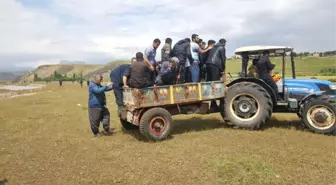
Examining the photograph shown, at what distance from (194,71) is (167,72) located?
112 centimetres

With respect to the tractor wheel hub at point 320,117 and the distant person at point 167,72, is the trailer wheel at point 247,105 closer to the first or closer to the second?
the tractor wheel hub at point 320,117

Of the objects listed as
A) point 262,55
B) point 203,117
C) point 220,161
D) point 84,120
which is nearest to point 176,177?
point 220,161

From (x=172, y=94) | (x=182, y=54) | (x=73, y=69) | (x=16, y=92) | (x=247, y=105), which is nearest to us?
(x=172, y=94)

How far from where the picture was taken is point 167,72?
9.51 meters

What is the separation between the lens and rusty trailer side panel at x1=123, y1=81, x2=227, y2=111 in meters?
9.02

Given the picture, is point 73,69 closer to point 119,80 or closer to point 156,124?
point 119,80

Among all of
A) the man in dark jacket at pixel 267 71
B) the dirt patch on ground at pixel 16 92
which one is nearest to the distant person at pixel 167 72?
the man in dark jacket at pixel 267 71

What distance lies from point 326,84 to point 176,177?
6059 millimetres

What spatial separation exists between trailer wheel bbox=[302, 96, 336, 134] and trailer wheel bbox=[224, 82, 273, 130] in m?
0.98

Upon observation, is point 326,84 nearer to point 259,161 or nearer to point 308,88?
point 308,88

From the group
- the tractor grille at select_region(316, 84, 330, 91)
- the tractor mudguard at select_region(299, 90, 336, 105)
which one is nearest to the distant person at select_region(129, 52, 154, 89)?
the tractor mudguard at select_region(299, 90, 336, 105)

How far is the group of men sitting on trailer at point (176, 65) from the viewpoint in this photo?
9.52 m

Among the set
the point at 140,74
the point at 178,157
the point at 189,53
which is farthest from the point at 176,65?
the point at 178,157

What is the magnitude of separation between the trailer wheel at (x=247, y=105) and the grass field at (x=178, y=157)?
0.36 meters
